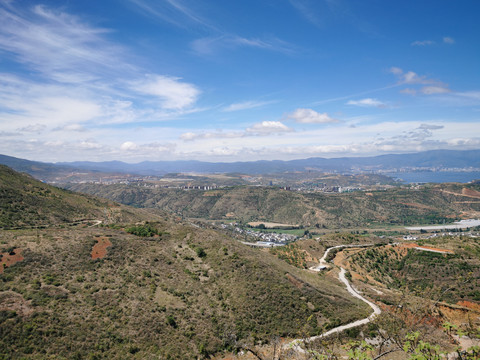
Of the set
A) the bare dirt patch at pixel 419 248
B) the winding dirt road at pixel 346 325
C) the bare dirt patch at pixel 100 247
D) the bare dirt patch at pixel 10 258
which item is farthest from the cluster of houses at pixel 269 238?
the bare dirt patch at pixel 10 258

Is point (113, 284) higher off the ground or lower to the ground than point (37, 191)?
lower

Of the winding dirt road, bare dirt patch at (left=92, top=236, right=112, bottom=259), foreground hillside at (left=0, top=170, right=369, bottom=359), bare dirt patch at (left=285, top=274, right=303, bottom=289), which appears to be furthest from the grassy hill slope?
the winding dirt road

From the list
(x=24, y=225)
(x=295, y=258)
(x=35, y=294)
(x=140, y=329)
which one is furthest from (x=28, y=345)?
(x=295, y=258)

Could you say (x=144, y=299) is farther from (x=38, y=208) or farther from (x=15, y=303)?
(x=38, y=208)

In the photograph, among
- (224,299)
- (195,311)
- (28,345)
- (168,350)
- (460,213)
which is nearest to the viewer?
(28,345)

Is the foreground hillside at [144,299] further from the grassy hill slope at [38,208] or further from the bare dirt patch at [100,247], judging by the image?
the grassy hill slope at [38,208]

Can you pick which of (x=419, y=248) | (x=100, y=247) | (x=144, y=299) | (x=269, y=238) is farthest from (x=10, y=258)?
(x=269, y=238)

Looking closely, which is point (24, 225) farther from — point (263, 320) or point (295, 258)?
point (295, 258)
